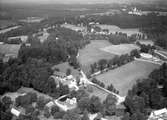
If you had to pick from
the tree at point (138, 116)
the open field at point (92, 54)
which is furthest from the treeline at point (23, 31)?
the tree at point (138, 116)

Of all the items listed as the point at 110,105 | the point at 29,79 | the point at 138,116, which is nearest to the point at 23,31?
the point at 29,79

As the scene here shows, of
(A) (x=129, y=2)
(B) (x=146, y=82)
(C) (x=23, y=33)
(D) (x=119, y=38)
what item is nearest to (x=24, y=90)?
(B) (x=146, y=82)

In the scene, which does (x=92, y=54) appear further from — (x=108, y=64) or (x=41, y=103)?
(x=41, y=103)

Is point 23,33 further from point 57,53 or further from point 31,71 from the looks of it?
point 31,71

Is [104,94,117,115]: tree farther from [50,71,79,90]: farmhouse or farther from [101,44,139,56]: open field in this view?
[101,44,139,56]: open field

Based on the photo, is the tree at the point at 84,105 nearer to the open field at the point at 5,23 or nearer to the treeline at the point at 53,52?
the treeline at the point at 53,52
